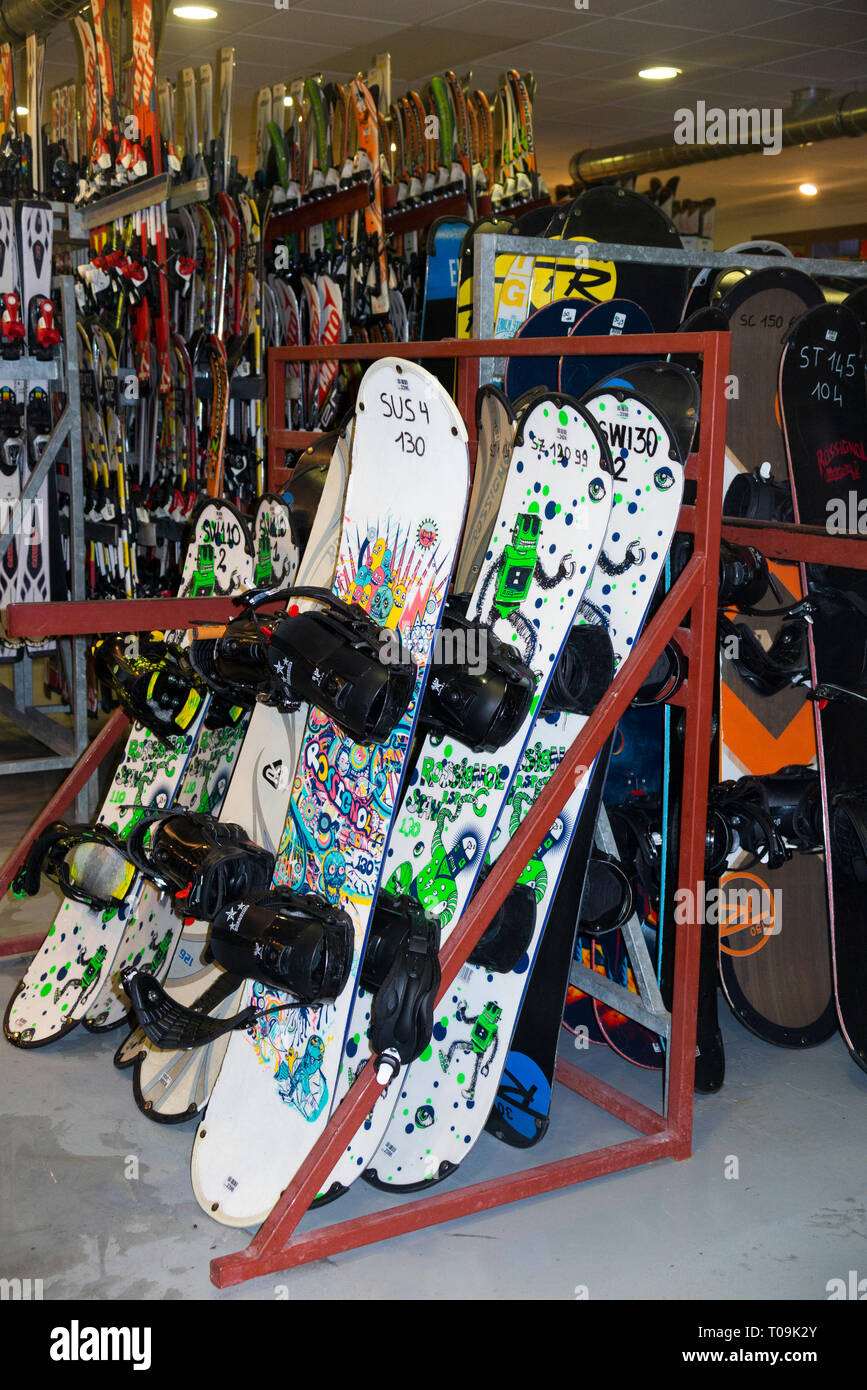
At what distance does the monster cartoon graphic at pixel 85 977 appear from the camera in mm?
2742

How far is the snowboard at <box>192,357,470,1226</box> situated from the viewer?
2041 millimetres

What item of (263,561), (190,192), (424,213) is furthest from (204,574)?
(424,213)

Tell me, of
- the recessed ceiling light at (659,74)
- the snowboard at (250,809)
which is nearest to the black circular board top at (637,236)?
the snowboard at (250,809)

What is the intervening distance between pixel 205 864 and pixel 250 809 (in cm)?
34

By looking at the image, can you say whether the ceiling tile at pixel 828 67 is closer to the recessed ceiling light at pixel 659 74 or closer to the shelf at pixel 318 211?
the recessed ceiling light at pixel 659 74

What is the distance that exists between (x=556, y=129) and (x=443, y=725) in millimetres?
8452

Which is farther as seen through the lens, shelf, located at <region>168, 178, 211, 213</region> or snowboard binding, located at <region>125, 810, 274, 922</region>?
shelf, located at <region>168, 178, 211, 213</region>

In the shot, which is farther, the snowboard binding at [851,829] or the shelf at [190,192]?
the shelf at [190,192]

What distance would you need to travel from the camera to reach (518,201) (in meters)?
5.33

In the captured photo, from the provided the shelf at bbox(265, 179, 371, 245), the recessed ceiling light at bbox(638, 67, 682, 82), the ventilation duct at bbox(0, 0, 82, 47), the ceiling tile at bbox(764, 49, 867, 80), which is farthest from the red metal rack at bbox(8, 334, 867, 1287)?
the recessed ceiling light at bbox(638, 67, 682, 82)

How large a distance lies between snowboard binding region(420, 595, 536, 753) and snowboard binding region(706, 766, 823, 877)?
2.22 ft

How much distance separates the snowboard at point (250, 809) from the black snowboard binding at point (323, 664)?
220 millimetres

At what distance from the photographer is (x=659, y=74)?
24.6 ft

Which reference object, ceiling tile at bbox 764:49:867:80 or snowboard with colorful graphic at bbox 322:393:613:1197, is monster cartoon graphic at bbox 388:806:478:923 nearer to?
snowboard with colorful graphic at bbox 322:393:613:1197
